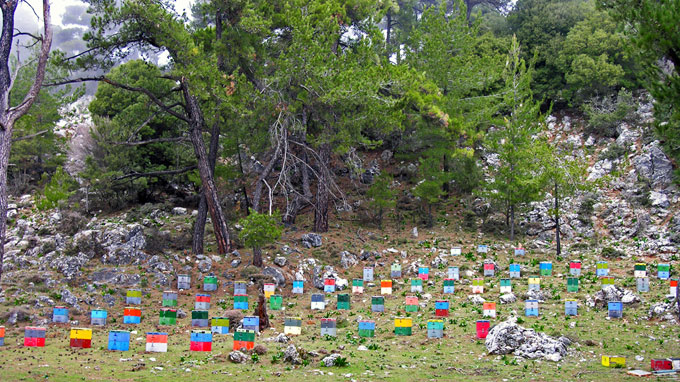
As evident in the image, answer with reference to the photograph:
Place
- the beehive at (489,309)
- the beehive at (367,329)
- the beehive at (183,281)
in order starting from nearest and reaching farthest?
the beehive at (367,329), the beehive at (489,309), the beehive at (183,281)

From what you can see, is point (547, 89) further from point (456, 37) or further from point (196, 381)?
point (196, 381)

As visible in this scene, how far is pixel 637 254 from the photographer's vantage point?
2694cm

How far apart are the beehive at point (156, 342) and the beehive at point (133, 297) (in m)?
6.35

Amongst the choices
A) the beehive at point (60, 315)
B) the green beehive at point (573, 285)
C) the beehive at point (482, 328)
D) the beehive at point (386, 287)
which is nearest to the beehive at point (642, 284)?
the green beehive at point (573, 285)

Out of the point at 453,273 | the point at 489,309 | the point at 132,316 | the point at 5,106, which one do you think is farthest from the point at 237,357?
the point at 453,273

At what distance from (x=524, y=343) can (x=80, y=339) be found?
11563mm

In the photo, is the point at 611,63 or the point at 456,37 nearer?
the point at 456,37

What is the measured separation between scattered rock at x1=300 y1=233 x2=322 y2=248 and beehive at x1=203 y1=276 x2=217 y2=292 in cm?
579

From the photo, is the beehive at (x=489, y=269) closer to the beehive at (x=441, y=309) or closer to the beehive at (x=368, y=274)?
the beehive at (x=368, y=274)

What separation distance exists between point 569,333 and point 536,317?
2181mm

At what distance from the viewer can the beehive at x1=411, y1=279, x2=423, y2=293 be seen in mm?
22953

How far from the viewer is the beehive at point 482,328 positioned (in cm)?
1650

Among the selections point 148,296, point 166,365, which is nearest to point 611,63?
point 148,296

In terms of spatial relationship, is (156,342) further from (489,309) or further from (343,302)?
(489,309)
